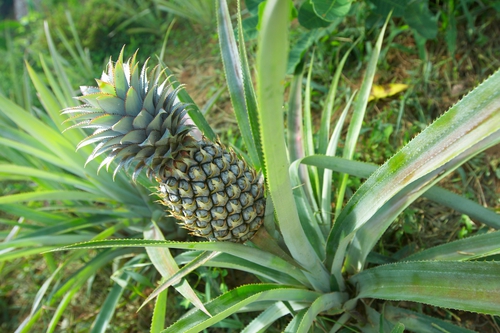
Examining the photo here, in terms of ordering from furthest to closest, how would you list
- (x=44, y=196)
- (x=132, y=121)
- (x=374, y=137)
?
(x=374, y=137) < (x=44, y=196) < (x=132, y=121)

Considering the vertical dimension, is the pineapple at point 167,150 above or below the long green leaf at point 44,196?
above

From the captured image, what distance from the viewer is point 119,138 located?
108 centimetres

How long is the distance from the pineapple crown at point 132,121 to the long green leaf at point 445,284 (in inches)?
27.8

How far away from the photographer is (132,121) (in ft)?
3.52

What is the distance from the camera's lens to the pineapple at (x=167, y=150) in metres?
1.07

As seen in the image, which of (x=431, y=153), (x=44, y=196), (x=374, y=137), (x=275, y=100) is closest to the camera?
(x=275, y=100)

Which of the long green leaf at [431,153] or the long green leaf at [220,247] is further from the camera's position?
the long green leaf at [220,247]

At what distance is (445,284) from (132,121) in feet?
2.95

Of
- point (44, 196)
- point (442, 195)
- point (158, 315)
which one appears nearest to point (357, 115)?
point (442, 195)

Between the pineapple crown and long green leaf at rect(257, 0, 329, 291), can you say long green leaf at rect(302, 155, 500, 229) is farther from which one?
the pineapple crown

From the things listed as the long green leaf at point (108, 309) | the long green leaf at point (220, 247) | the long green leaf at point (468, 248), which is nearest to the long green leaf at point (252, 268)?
the long green leaf at point (220, 247)

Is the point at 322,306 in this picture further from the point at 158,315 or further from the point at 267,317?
the point at 158,315

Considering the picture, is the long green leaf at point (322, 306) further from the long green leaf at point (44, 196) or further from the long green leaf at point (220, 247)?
the long green leaf at point (44, 196)

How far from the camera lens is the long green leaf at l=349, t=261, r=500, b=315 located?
0.87 m
